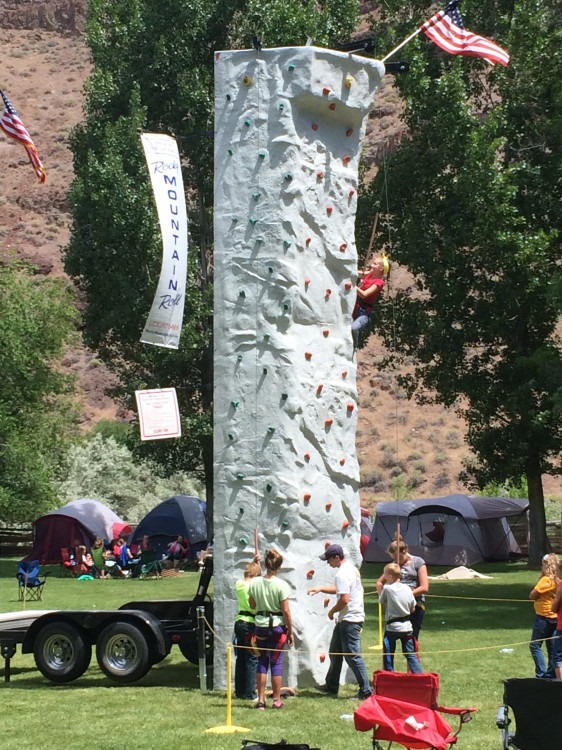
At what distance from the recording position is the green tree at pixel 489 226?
3009 centimetres

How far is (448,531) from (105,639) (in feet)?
78.1

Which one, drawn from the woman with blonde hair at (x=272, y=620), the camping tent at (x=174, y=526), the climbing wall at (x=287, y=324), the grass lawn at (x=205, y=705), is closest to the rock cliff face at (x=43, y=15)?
the camping tent at (x=174, y=526)

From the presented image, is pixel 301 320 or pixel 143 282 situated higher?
pixel 143 282

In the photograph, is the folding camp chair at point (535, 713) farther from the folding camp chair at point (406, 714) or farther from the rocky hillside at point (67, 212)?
the rocky hillside at point (67, 212)

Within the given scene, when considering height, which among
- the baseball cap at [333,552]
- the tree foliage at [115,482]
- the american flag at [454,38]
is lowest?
the baseball cap at [333,552]

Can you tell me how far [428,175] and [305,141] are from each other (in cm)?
1902

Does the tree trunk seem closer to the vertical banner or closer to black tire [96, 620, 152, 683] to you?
black tire [96, 620, 152, 683]

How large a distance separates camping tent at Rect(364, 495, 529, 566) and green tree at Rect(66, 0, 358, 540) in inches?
209

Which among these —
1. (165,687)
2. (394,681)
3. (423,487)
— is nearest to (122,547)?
(165,687)

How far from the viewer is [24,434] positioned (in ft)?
125

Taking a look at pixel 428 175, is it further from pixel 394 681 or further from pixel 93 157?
pixel 394 681

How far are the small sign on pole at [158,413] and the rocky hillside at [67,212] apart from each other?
3897 cm

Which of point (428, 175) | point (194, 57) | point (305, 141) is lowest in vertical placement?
point (305, 141)

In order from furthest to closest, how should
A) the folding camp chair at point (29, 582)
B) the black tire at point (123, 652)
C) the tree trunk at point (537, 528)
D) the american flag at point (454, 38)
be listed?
the tree trunk at point (537, 528) → the folding camp chair at point (29, 582) → the american flag at point (454, 38) → the black tire at point (123, 652)
